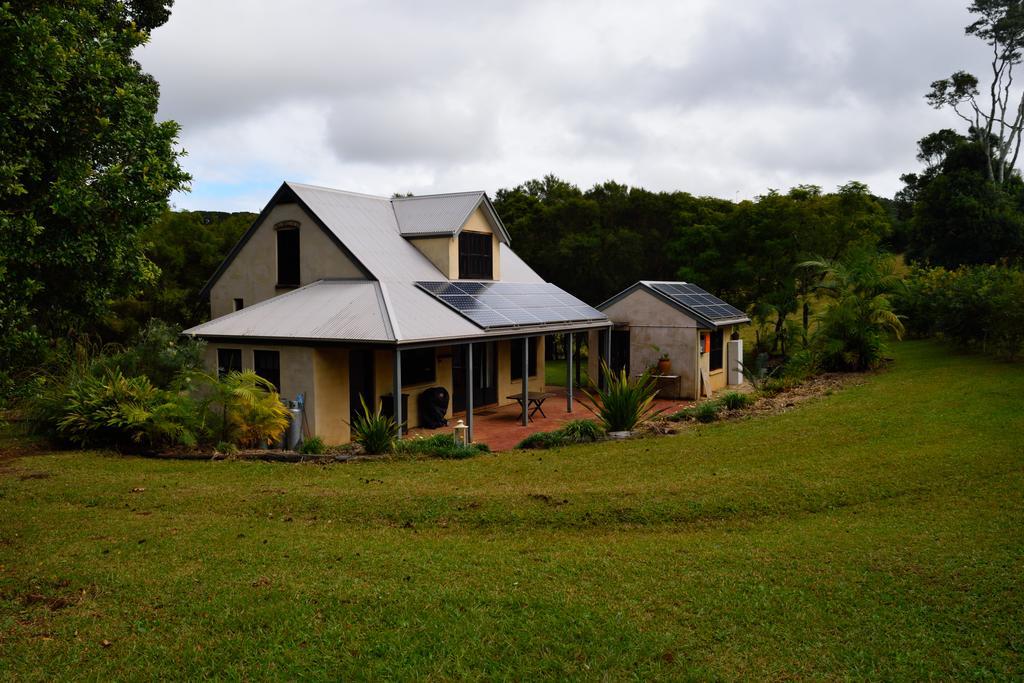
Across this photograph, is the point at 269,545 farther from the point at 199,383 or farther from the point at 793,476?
the point at 199,383

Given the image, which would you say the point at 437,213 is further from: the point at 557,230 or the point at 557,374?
the point at 557,230

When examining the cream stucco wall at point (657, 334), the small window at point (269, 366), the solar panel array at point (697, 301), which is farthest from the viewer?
the solar panel array at point (697, 301)

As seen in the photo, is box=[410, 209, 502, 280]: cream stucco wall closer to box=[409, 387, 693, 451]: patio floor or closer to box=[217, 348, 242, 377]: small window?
box=[409, 387, 693, 451]: patio floor

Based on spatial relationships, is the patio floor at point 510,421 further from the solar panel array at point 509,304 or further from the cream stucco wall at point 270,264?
the cream stucco wall at point 270,264

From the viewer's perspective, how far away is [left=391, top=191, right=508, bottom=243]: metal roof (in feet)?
73.8

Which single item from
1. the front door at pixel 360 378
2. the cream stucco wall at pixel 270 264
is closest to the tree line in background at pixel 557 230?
the cream stucco wall at pixel 270 264

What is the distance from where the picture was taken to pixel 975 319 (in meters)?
20.9

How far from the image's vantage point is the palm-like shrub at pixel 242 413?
547 inches

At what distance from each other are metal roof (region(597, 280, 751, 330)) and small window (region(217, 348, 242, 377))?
13316 mm

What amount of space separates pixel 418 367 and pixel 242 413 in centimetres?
628

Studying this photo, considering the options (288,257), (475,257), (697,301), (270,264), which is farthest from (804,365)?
(270,264)

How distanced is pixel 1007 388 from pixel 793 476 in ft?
27.2

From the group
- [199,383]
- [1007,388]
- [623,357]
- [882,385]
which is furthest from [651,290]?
Answer: [199,383]

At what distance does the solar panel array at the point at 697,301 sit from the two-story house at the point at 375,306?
3.08m
